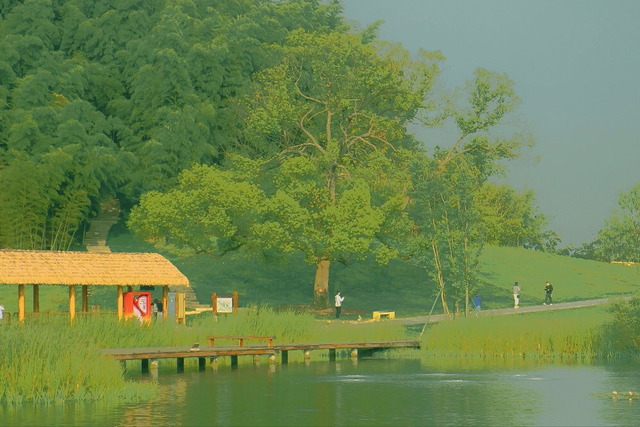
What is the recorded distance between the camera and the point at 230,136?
80312 mm

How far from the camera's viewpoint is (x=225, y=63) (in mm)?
83062

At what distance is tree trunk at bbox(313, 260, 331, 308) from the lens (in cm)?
7056

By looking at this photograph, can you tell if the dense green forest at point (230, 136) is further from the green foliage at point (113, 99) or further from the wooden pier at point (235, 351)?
the wooden pier at point (235, 351)

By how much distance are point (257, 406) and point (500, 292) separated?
183 feet

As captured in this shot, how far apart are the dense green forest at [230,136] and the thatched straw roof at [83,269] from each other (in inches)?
547

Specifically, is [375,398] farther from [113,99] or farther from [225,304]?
[113,99]

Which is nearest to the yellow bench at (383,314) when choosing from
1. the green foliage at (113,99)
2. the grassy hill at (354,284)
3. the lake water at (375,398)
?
the grassy hill at (354,284)

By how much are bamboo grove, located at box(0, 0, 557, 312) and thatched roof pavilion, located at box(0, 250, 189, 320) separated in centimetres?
1387

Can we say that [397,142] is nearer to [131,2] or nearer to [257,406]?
[131,2]

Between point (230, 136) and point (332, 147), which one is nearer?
point (332, 147)

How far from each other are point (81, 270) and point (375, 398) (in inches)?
A: 779

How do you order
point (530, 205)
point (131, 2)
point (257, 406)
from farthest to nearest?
1. point (530, 205)
2. point (131, 2)
3. point (257, 406)

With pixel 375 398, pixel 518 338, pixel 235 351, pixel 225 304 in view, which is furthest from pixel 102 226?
pixel 375 398

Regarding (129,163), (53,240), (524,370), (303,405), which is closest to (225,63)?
(129,163)
